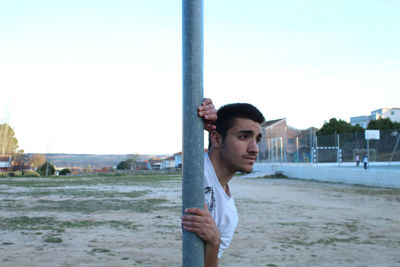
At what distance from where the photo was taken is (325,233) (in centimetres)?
815

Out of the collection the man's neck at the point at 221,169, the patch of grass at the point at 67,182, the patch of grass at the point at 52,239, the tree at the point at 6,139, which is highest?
the tree at the point at 6,139

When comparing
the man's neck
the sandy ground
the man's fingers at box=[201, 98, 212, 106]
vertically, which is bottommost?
the sandy ground

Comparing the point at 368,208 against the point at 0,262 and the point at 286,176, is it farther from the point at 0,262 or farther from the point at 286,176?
the point at 286,176

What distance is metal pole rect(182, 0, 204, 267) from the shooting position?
5.21ft

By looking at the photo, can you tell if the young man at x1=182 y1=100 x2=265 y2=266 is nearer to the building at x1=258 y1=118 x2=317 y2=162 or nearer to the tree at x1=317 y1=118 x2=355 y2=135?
the building at x1=258 y1=118 x2=317 y2=162

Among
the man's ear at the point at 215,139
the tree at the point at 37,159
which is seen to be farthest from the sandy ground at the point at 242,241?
the tree at the point at 37,159

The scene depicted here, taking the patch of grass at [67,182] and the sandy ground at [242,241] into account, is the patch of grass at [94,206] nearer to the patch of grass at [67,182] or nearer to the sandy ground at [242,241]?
the sandy ground at [242,241]

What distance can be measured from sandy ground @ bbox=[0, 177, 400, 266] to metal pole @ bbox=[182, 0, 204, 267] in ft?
14.0

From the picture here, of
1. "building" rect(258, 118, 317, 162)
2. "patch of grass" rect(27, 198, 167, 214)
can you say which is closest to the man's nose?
"patch of grass" rect(27, 198, 167, 214)

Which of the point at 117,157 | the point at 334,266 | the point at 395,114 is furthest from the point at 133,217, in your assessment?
the point at 117,157

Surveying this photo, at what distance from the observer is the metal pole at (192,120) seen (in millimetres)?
1588

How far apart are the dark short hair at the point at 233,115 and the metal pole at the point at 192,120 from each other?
699 millimetres

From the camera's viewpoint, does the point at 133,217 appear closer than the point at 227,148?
No

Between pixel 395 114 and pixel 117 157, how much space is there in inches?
2956
